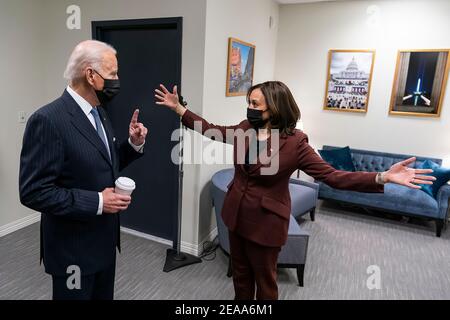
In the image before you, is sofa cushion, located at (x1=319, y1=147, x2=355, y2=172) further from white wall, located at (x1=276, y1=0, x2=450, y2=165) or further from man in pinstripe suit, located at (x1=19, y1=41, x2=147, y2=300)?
man in pinstripe suit, located at (x1=19, y1=41, x2=147, y2=300)

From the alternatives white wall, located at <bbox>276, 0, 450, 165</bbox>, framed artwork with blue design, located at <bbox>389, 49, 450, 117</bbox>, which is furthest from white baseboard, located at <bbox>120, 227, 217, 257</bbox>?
framed artwork with blue design, located at <bbox>389, 49, 450, 117</bbox>

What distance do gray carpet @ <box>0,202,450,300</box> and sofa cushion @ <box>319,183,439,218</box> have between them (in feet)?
0.85

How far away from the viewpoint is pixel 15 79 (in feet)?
9.71

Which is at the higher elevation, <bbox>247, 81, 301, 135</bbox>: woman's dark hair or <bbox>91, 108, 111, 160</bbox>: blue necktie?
<bbox>247, 81, 301, 135</bbox>: woman's dark hair

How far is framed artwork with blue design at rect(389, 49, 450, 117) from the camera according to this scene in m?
3.85

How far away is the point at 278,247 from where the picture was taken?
5.39 ft

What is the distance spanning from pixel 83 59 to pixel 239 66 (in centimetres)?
224

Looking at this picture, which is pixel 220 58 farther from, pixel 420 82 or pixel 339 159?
pixel 420 82

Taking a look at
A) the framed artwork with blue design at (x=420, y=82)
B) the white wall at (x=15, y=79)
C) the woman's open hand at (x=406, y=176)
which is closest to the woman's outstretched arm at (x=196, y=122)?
the woman's open hand at (x=406, y=176)

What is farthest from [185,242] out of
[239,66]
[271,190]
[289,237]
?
[239,66]

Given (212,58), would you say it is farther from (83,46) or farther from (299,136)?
(83,46)

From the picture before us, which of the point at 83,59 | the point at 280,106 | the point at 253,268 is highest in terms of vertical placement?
the point at 83,59

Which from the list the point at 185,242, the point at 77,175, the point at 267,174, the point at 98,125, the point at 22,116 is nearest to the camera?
the point at 77,175

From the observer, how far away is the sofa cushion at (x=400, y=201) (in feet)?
11.7
